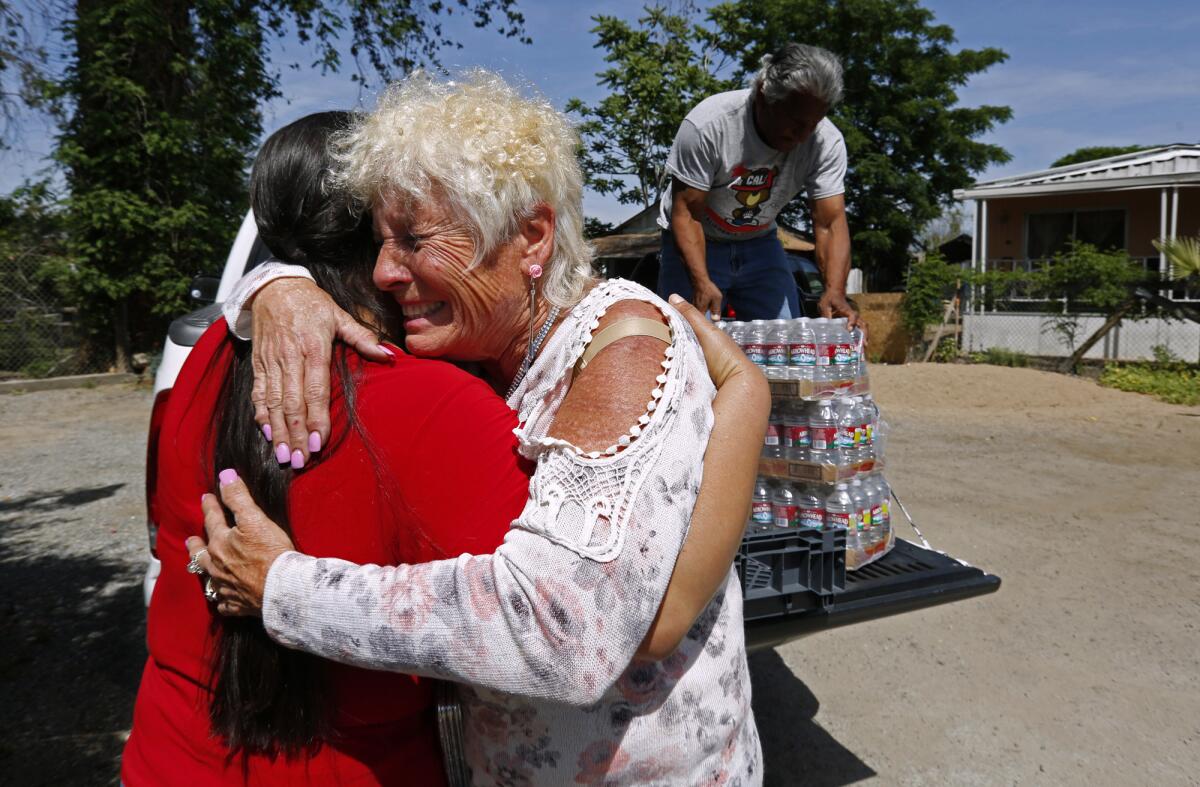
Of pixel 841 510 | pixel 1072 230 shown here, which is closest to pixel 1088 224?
pixel 1072 230

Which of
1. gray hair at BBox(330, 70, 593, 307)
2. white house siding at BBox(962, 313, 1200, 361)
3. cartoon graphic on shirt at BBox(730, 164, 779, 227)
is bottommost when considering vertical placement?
white house siding at BBox(962, 313, 1200, 361)

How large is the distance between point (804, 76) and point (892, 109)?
26.0m

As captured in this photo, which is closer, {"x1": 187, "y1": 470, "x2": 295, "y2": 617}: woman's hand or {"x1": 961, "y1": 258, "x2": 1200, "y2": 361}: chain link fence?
{"x1": 187, "y1": 470, "x2": 295, "y2": 617}: woman's hand

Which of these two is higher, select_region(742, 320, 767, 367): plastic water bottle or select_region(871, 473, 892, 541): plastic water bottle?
select_region(742, 320, 767, 367): plastic water bottle

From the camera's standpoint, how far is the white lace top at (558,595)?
110 cm

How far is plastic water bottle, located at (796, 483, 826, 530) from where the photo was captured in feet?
10.0

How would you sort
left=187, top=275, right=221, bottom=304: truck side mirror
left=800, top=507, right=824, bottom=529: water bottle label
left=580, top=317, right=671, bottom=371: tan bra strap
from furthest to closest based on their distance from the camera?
left=187, top=275, right=221, bottom=304: truck side mirror < left=800, top=507, right=824, bottom=529: water bottle label < left=580, top=317, right=671, bottom=371: tan bra strap

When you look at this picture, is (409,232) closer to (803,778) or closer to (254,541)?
(254,541)

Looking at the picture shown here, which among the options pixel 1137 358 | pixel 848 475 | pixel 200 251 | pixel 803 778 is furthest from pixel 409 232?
pixel 1137 358

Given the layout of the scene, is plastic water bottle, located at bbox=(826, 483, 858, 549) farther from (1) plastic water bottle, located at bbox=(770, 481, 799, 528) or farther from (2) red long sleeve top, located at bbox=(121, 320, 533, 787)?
(2) red long sleeve top, located at bbox=(121, 320, 533, 787)

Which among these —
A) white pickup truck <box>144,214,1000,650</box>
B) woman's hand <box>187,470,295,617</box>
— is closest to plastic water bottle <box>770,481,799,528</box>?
white pickup truck <box>144,214,1000,650</box>

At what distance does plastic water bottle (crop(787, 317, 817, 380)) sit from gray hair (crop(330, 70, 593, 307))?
Result: 1619 millimetres

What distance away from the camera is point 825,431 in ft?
9.88

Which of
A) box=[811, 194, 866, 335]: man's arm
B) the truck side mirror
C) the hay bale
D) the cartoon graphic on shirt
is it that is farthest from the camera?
the hay bale
